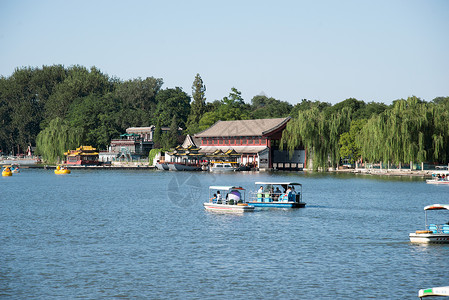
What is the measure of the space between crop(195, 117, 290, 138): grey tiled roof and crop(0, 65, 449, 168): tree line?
563 centimetres

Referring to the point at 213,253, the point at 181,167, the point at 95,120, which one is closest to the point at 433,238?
the point at 213,253

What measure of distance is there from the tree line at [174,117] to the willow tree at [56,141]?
0.23 meters

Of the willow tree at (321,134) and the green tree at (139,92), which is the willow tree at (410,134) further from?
the green tree at (139,92)

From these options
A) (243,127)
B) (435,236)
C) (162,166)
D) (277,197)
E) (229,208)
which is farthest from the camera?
(243,127)

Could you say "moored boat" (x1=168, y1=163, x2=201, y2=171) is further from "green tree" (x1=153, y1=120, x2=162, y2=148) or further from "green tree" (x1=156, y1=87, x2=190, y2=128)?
"green tree" (x1=156, y1=87, x2=190, y2=128)

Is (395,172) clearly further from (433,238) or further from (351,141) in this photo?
(433,238)

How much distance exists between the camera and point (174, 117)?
148 metres

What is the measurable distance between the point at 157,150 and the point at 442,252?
111445 mm

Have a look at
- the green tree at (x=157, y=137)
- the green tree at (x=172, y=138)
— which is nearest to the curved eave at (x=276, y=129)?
the green tree at (x=172, y=138)

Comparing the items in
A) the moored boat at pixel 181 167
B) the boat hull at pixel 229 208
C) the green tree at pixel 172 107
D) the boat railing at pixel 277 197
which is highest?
the green tree at pixel 172 107

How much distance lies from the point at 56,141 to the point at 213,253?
112m

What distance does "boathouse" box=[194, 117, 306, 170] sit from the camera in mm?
120500

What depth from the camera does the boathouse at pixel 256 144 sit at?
120500 mm

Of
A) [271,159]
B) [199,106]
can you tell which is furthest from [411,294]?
[199,106]
